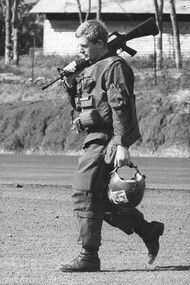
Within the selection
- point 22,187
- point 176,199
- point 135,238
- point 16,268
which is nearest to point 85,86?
point 16,268

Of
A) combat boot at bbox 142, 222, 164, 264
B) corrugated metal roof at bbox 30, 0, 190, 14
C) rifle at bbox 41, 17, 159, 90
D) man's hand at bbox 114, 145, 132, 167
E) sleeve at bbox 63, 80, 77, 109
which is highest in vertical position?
rifle at bbox 41, 17, 159, 90

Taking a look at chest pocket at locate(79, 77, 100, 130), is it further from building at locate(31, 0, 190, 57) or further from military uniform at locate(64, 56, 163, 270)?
building at locate(31, 0, 190, 57)

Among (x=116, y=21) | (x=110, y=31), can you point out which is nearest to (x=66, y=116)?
(x=110, y=31)

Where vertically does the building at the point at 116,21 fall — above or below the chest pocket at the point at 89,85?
below

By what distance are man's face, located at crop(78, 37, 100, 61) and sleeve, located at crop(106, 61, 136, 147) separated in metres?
0.25

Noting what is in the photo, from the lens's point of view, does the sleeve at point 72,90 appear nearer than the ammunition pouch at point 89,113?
No

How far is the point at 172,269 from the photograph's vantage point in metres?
9.12

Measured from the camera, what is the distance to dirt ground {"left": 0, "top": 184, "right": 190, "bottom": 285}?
8.61 metres

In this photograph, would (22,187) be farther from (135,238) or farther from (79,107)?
(79,107)

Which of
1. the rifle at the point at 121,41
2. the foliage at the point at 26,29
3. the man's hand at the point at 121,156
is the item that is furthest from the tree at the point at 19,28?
the man's hand at the point at 121,156

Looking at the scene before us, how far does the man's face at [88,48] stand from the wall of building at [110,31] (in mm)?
52793

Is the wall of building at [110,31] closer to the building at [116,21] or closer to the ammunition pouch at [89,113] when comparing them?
the building at [116,21]

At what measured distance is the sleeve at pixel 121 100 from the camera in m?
8.77

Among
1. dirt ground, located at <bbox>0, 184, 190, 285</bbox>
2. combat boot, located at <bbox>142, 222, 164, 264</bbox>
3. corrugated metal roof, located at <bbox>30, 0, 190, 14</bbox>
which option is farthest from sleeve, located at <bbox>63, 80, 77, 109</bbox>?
corrugated metal roof, located at <bbox>30, 0, 190, 14</bbox>
